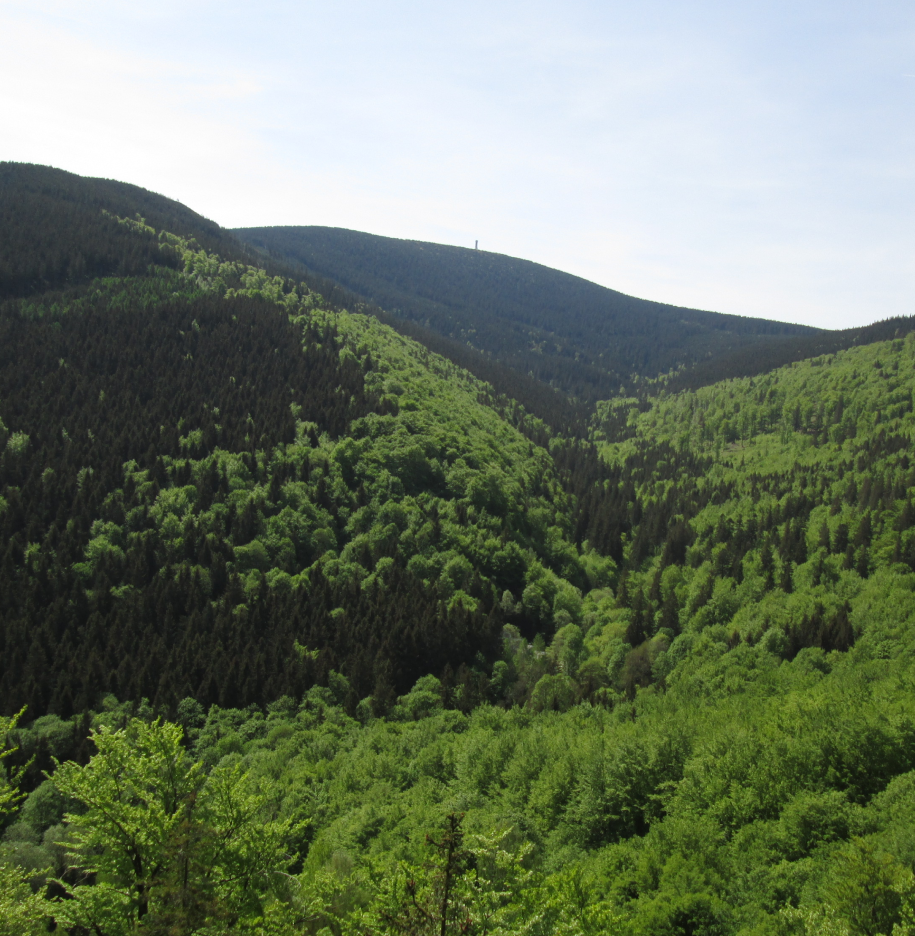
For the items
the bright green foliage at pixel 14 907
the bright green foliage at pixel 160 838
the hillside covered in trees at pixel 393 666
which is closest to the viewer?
the bright green foliage at pixel 14 907

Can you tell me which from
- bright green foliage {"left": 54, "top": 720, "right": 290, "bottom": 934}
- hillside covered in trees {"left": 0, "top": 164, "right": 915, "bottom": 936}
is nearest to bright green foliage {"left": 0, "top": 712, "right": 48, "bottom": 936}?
hillside covered in trees {"left": 0, "top": 164, "right": 915, "bottom": 936}

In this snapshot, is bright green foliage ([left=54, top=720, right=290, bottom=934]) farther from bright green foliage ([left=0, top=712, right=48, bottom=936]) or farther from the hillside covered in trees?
bright green foliage ([left=0, top=712, right=48, bottom=936])

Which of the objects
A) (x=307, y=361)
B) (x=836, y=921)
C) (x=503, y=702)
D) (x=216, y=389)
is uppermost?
(x=307, y=361)

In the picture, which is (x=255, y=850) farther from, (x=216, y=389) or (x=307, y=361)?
(x=307, y=361)

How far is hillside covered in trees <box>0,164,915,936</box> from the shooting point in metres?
32.3

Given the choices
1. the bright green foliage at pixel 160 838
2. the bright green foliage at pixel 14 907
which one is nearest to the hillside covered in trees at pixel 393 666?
the bright green foliage at pixel 160 838

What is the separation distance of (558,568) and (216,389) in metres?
91.2

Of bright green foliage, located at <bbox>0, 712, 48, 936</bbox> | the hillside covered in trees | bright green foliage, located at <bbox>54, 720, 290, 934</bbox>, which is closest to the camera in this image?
bright green foliage, located at <bbox>0, 712, 48, 936</bbox>

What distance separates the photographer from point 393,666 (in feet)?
345

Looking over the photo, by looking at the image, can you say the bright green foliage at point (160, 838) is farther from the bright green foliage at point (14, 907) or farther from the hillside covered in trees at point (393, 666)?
the bright green foliage at point (14, 907)

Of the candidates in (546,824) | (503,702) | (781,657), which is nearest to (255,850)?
(546,824)

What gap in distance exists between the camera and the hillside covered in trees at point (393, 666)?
32344 mm

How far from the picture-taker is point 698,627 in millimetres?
125688

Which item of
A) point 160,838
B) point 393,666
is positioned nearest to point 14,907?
point 160,838
